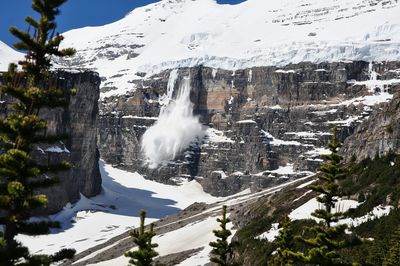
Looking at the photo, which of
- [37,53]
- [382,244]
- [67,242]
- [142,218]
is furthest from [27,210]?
[67,242]

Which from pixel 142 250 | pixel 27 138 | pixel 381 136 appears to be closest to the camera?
pixel 27 138

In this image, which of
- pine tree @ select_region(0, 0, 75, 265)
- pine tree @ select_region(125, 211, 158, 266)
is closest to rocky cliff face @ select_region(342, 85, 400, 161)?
pine tree @ select_region(125, 211, 158, 266)

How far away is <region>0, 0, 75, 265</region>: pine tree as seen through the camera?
1812cm

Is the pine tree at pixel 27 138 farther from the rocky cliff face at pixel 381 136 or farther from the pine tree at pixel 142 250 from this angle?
the rocky cliff face at pixel 381 136

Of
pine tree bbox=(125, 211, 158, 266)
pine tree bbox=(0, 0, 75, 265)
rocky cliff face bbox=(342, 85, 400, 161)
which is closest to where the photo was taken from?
pine tree bbox=(0, 0, 75, 265)

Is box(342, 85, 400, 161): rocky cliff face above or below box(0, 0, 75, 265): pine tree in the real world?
below

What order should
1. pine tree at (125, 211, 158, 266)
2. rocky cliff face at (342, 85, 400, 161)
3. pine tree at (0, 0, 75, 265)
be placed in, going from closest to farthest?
pine tree at (0, 0, 75, 265), pine tree at (125, 211, 158, 266), rocky cliff face at (342, 85, 400, 161)

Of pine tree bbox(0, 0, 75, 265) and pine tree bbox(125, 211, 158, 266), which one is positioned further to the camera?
pine tree bbox(125, 211, 158, 266)

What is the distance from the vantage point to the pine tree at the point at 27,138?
18.1m

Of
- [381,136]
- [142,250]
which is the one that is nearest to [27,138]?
[142,250]

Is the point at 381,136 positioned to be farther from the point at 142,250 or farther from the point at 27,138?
the point at 27,138

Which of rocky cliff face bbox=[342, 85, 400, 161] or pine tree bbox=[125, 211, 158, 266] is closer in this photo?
pine tree bbox=[125, 211, 158, 266]

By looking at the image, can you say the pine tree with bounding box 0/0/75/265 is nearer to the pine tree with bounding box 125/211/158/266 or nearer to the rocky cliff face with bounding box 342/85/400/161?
the pine tree with bounding box 125/211/158/266

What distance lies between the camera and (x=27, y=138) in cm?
1886
